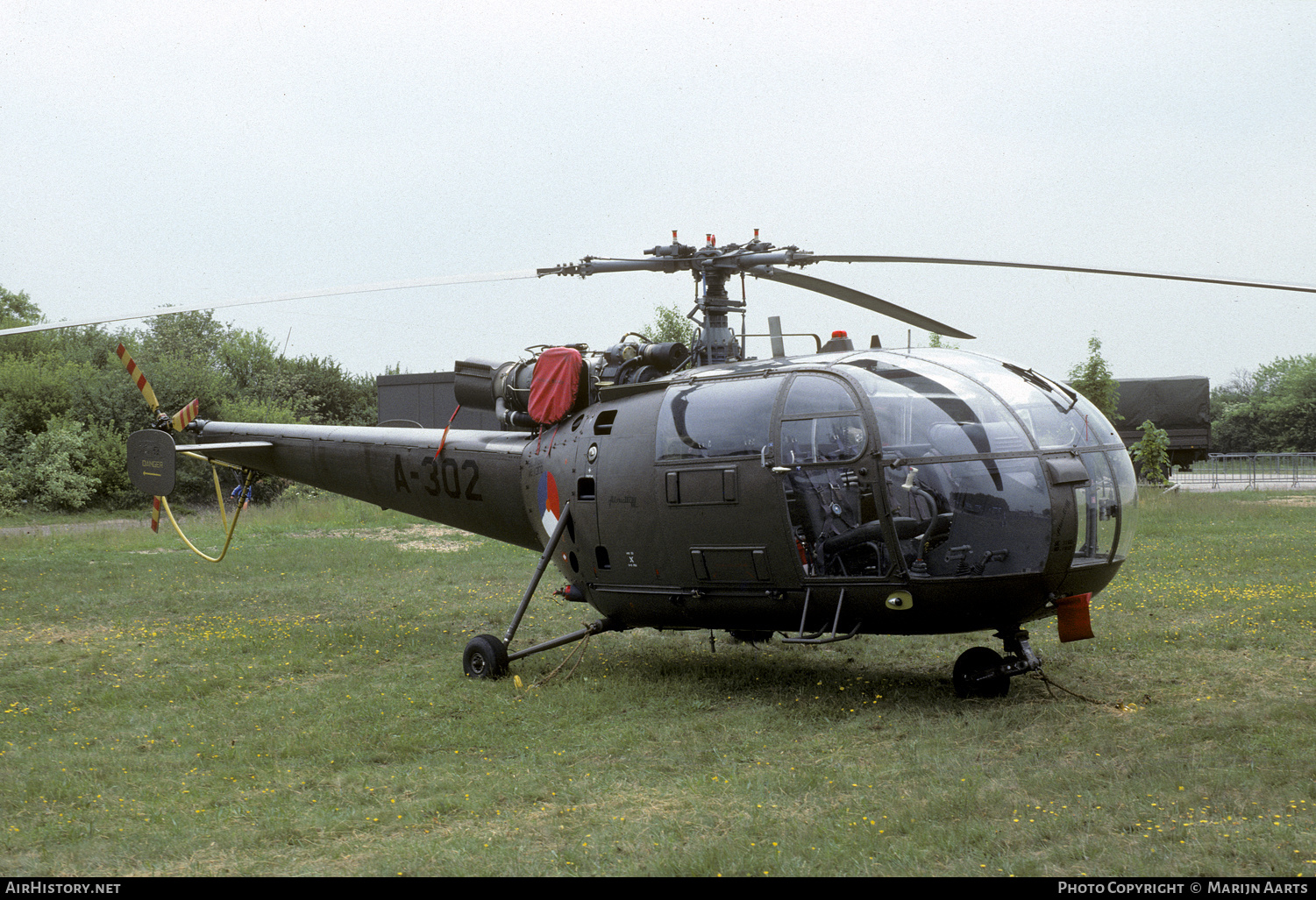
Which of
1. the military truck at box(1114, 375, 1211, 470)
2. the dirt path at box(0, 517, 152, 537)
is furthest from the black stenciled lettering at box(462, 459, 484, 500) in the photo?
the military truck at box(1114, 375, 1211, 470)

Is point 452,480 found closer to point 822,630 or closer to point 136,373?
point 822,630

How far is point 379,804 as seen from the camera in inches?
234

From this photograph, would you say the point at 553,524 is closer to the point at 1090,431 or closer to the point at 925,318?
the point at 925,318

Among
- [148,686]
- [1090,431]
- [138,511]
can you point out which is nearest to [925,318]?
[1090,431]

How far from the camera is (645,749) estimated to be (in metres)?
6.91

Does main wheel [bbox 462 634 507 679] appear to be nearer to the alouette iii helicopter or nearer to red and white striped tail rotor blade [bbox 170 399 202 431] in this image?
the alouette iii helicopter

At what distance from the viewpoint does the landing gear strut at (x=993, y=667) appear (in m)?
7.73

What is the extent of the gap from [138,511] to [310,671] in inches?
1224

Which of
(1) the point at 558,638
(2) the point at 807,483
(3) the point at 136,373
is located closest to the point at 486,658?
(1) the point at 558,638

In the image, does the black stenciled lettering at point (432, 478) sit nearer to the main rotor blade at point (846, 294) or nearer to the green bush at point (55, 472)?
the main rotor blade at point (846, 294)

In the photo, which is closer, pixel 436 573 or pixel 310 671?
pixel 310 671

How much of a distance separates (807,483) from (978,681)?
6.69ft

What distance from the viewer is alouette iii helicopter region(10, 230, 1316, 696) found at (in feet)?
23.0

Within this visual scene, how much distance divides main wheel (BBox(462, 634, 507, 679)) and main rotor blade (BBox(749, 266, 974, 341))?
3.87 metres
